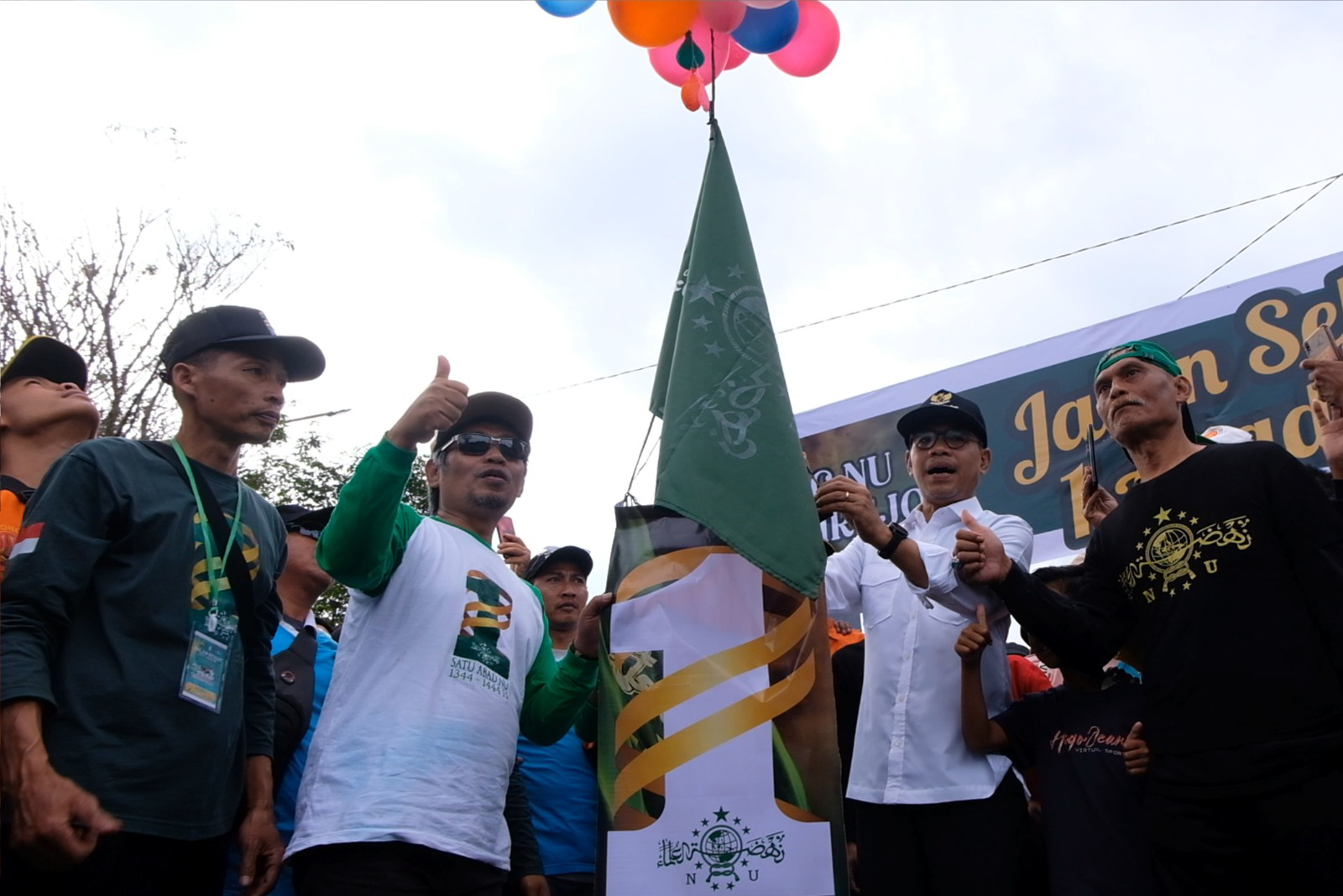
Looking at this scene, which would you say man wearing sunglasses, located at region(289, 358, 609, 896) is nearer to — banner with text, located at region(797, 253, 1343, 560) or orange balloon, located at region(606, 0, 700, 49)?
Answer: orange balloon, located at region(606, 0, 700, 49)

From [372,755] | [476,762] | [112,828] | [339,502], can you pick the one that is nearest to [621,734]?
[476,762]

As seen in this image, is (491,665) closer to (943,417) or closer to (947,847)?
(947,847)

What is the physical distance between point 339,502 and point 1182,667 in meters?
2.14

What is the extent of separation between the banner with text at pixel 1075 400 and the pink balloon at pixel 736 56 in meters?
3.26

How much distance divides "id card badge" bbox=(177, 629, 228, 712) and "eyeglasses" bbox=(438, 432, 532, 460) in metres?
0.91

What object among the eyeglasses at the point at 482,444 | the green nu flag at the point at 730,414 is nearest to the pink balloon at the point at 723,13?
the green nu flag at the point at 730,414

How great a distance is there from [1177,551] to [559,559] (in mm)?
2609

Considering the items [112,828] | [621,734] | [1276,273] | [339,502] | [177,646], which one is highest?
[1276,273]

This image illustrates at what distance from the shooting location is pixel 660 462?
2785 mm

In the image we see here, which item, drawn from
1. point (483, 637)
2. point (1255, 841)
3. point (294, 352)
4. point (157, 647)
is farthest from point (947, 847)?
point (294, 352)

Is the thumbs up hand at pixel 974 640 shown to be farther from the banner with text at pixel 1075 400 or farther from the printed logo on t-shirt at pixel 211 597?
the banner with text at pixel 1075 400

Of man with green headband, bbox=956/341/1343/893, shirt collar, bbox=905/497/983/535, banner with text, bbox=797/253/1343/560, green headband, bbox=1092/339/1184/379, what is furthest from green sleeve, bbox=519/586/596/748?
banner with text, bbox=797/253/1343/560

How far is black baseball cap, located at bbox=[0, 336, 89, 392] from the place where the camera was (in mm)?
3340

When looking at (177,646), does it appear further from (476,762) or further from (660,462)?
(660,462)
